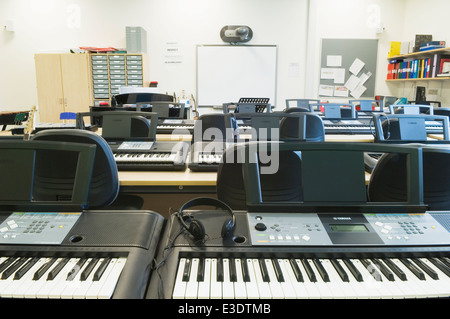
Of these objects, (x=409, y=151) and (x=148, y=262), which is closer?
(x=148, y=262)

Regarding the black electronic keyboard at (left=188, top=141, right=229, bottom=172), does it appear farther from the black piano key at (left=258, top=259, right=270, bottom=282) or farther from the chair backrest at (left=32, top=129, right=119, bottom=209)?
the black piano key at (left=258, top=259, right=270, bottom=282)

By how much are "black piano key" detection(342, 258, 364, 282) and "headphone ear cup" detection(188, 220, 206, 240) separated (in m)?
0.37

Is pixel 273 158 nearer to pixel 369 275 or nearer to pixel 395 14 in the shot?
pixel 369 275

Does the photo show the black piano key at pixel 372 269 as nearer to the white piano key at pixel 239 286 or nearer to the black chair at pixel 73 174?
the white piano key at pixel 239 286

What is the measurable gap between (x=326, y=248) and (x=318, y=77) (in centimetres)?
665

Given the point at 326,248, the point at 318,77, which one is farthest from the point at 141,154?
the point at 318,77

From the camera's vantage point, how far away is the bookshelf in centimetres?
552

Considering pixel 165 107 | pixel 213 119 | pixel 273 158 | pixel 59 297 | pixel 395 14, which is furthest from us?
pixel 395 14

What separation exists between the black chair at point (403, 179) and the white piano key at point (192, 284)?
1.13 meters

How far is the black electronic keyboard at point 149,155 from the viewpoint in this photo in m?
2.08

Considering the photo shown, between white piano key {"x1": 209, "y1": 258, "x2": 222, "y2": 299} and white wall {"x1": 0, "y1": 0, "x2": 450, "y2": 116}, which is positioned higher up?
white wall {"x1": 0, "y1": 0, "x2": 450, "y2": 116}

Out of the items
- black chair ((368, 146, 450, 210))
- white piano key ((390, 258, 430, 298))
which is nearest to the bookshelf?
black chair ((368, 146, 450, 210))

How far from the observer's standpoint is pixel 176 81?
22.8ft

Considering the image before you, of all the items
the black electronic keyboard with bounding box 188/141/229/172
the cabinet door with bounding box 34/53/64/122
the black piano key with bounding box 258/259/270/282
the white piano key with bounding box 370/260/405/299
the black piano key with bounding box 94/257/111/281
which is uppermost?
the cabinet door with bounding box 34/53/64/122
